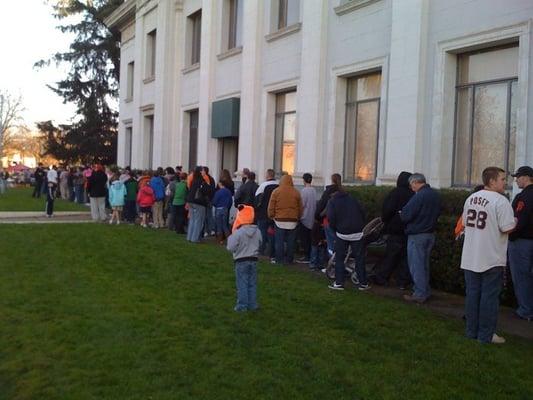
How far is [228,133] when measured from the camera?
2067 cm

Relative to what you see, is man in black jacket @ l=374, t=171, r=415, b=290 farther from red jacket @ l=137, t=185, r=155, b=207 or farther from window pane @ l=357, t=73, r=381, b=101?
red jacket @ l=137, t=185, r=155, b=207

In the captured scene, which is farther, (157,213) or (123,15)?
(123,15)

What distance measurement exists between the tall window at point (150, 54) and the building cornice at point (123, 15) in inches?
100.0

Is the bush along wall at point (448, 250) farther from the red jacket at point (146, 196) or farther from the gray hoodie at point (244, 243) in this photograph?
the red jacket at point (146, 196)

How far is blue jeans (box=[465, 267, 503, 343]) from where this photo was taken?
697cm

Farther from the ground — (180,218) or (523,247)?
(523,247)

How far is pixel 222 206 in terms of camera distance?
15844 mm

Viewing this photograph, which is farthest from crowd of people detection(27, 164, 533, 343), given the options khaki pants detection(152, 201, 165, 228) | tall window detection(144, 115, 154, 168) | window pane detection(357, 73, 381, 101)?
tall window detection(144, 115, 154, 168)

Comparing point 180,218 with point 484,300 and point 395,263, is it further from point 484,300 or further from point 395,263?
point 484,300

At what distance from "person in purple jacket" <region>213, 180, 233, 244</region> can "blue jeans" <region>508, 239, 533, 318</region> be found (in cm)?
830

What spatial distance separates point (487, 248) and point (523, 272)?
1.83 metres

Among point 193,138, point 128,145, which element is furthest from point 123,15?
point 193,138

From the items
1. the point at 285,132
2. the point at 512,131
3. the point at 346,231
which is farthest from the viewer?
the point at 285,132

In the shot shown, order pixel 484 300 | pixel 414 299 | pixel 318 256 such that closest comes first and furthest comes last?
pixel 484 300, pixel 414 299, pixel 318 256
